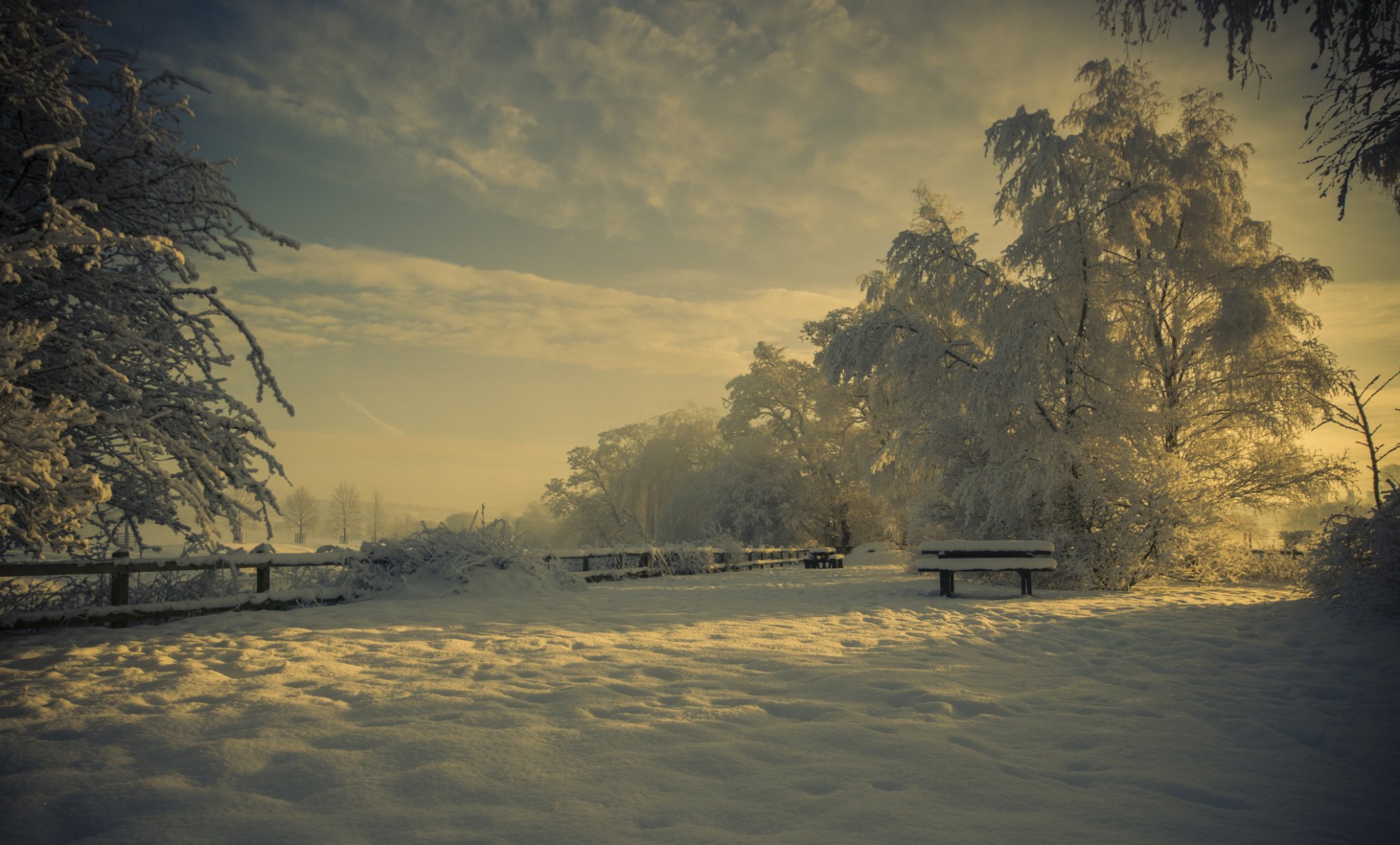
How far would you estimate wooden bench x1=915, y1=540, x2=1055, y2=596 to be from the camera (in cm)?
968

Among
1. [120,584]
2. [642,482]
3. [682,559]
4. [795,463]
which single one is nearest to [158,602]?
[120,584]

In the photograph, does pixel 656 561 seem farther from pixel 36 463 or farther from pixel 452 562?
pixel 36 463

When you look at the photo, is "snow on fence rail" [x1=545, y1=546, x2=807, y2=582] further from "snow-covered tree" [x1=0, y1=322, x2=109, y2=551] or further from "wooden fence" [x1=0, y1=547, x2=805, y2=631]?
"snow-covered tree" [x1=0, y1=322, x2=109, y2=551]

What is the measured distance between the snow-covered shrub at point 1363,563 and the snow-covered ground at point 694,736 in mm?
752

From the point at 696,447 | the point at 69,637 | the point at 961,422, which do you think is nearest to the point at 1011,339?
the point at 961,422

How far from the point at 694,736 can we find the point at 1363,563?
8.56 meters

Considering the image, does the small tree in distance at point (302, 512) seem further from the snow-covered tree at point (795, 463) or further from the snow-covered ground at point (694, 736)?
the snow-covered ground at point (694, 736)

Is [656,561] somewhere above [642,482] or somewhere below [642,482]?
below

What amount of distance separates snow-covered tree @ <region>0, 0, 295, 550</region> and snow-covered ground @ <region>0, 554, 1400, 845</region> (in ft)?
4.65

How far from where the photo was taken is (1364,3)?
4266 mm

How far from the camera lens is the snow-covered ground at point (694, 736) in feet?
7.79

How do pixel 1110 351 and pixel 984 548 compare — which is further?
pixel 1110 351

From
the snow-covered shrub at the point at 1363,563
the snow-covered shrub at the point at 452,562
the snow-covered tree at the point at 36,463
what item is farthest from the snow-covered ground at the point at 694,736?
the snow-covered shrub at the point at 452,562

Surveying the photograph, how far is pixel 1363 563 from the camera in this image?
23.7 feet
